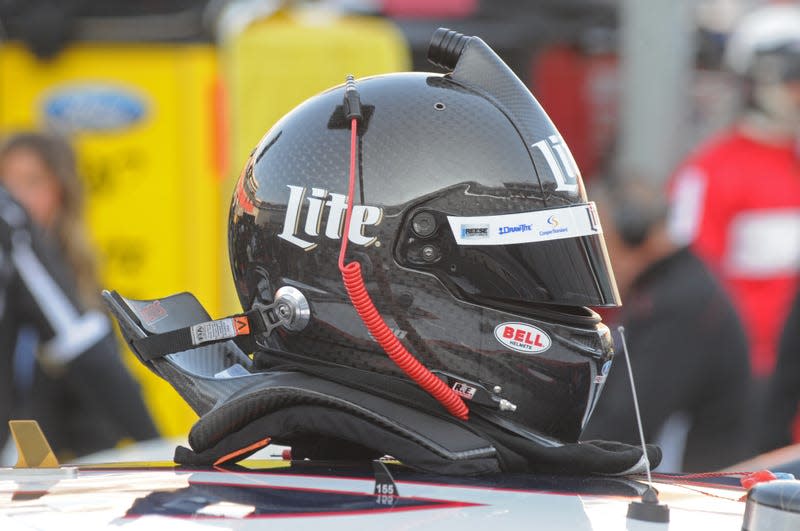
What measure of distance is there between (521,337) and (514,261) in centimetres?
11

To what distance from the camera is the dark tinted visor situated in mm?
1982

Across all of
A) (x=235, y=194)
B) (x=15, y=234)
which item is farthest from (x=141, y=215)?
(x=235, y=194)

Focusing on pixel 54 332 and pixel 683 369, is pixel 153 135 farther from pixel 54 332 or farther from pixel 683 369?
pixel 683 369

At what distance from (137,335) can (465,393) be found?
1.61 ft

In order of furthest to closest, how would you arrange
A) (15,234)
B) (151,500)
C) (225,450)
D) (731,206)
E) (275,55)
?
1. (275,55)
2. (731,206)
3. (15,234)
4. (225,450)
5. (151,500)

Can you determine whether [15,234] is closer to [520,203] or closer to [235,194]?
[235,194]

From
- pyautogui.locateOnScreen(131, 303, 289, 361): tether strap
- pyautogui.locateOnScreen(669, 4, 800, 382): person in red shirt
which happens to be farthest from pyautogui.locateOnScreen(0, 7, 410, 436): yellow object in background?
pyautogui.locateOnScreen(131, 303, 289, 361): tether strap

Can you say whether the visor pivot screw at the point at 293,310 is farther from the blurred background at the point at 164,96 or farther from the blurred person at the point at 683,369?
the blurred background at the point at 164,96

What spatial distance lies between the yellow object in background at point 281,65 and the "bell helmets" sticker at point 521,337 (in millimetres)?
4242

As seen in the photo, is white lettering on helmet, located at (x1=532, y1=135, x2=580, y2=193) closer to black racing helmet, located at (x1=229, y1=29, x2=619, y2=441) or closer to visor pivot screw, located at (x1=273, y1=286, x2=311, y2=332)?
black racing helmet, located at (x1=229, y1=29, x2=619, y2=441)

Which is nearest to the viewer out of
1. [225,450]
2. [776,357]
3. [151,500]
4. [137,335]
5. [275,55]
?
[151,500]

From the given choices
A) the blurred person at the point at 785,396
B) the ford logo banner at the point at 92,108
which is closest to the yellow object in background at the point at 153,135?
the ford logo banner at the point at 92,108

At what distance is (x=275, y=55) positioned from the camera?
6.36 m

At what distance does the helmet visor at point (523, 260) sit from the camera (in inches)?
78.0
